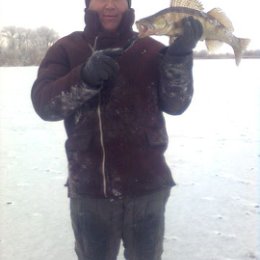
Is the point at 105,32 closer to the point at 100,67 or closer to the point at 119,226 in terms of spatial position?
the point at 100,67

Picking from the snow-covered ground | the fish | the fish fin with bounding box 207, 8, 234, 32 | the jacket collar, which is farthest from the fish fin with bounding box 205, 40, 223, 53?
the snow-covered ground

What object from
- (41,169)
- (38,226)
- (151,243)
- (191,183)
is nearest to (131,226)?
(151,243)

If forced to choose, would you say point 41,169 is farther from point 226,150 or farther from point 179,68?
point 179,68

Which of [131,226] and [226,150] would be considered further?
[226,150]

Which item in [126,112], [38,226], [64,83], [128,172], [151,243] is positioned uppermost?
[64,83]

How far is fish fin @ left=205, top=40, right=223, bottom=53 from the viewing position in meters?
2.57

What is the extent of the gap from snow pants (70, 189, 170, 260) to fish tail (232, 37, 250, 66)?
3.48ft

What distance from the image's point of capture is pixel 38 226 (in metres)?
3.90

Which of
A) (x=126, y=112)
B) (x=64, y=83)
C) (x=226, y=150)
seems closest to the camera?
(x=64, y=83)

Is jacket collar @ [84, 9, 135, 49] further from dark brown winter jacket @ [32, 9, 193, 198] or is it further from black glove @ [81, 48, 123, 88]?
black glove @ [81, 48, 123, 88]

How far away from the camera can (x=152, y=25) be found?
2.29 metres

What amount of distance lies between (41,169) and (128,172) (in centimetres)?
355

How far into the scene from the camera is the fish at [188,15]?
2.27 meters

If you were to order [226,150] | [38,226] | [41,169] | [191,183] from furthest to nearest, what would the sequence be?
1. [226,150]
2. [41,169]
3. [191,183]
4. [38,226]
